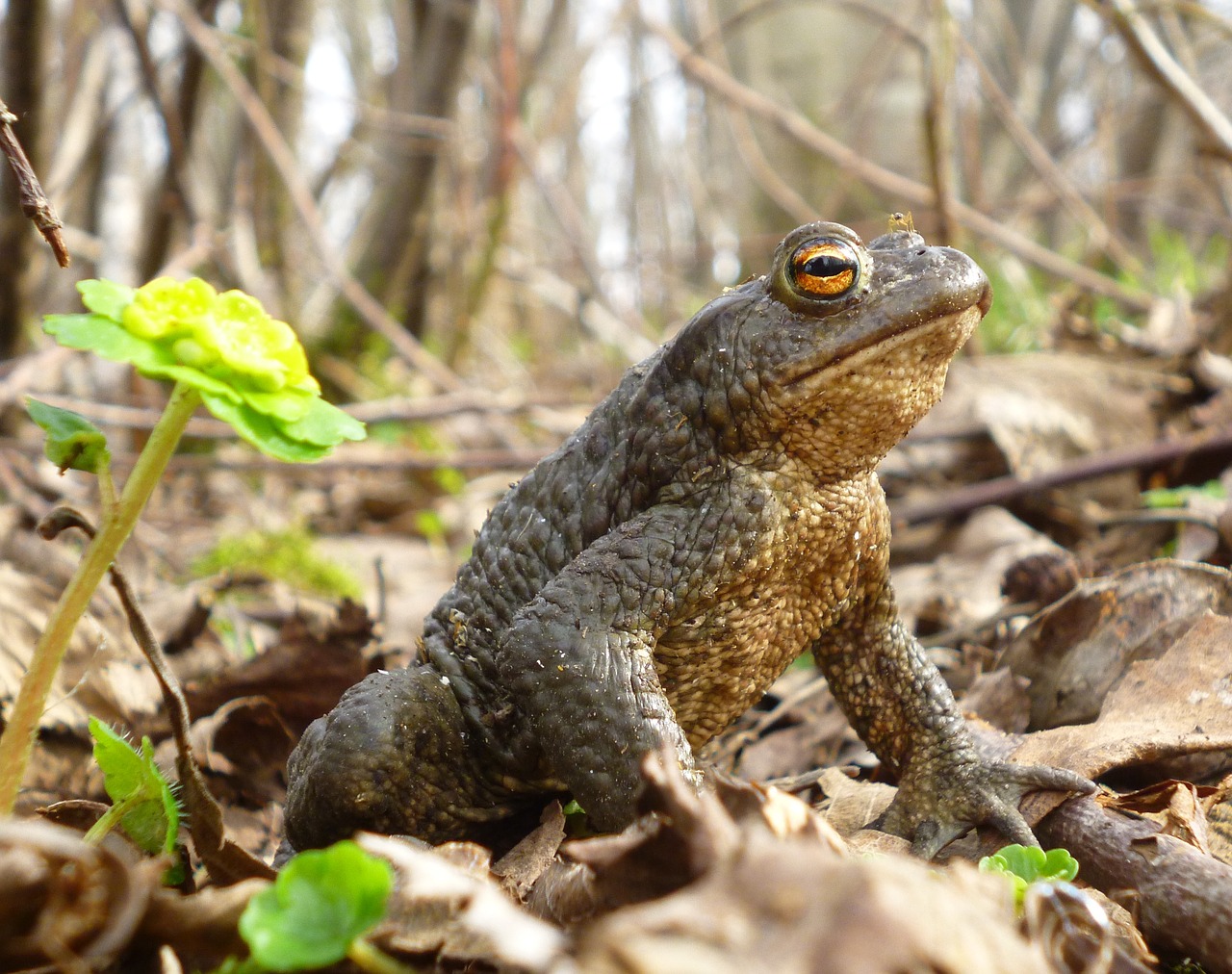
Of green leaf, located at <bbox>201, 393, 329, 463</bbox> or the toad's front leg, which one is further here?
the toad's front leg

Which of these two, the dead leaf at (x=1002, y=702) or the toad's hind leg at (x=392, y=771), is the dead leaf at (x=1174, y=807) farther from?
the toad's hind leg at (x=392, y=771)

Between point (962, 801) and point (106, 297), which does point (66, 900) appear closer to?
point (106, 297)

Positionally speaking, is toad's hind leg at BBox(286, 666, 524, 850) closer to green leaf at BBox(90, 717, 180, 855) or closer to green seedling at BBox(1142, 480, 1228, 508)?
green leaf at BBox(90, 717, 180, 855)

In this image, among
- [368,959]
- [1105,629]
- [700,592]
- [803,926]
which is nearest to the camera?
[803,926]

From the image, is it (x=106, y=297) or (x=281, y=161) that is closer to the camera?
(x=106, y=297)

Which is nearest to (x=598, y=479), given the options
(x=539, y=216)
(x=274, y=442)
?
(x=274, y=442)

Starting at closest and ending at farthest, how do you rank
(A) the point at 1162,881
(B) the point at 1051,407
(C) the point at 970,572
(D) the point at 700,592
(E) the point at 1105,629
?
(A) the point at 1162,881, (D) the point at 700,592, (E) the point at 1105,629, (C) the point at 970,572, (B) the point at 1051,407

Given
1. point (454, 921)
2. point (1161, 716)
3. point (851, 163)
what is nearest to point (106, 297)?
point (454, 921)

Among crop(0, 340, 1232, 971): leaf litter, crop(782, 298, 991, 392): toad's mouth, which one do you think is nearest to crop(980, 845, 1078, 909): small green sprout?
Answer: crop(0, 340, 1232, 971): leaf litter
